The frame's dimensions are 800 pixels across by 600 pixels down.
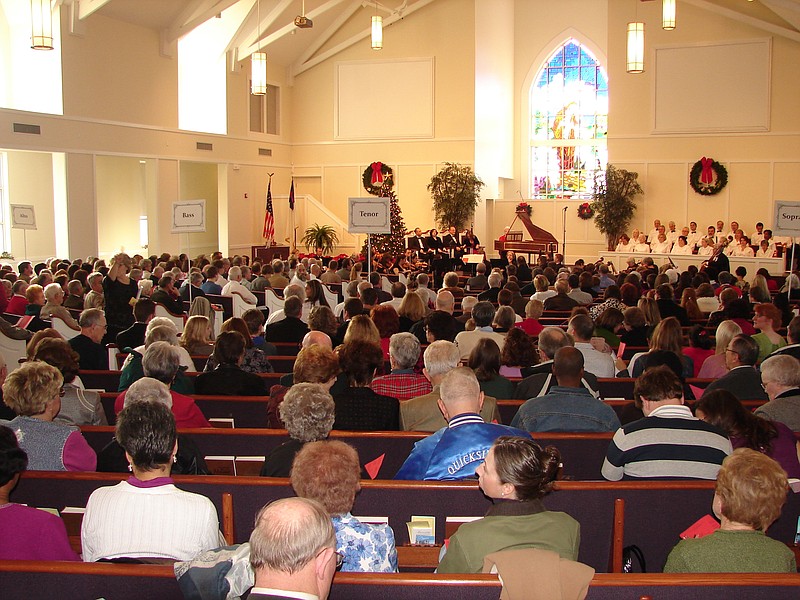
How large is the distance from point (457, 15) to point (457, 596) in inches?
814

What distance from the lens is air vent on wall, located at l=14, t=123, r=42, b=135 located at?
1447 cm

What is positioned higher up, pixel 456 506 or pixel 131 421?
pixel 131 421

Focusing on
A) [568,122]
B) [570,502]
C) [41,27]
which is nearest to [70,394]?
[570,502]

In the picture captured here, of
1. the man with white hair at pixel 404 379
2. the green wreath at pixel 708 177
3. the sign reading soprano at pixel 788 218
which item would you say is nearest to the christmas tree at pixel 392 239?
the green wreath at pixel 708 177

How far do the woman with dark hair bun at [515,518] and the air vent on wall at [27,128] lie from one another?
45.7 ft

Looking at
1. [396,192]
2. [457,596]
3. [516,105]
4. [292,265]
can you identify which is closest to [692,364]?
[457,596]

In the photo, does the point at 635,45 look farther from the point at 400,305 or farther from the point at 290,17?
the point at 400,305

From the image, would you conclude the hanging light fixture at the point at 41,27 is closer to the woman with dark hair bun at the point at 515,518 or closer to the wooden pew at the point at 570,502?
the wooden pew at the point at 570,502

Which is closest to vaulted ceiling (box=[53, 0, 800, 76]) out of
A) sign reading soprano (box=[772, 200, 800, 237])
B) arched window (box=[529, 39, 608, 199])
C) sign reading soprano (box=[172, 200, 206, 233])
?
arched window (box=[529, 39, 608, 199])

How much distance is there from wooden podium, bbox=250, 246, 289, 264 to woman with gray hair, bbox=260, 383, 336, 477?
16.3m

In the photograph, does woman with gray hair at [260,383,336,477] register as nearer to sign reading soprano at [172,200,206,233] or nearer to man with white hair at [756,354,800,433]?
man with white hair at [756,354,800,433]

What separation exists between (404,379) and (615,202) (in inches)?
639

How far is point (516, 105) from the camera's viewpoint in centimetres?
2334

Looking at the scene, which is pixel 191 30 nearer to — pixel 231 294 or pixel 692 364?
pixel 231 294
